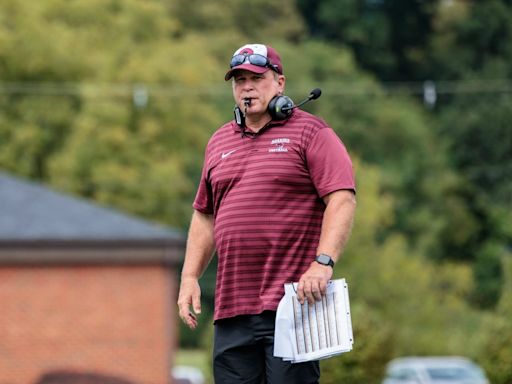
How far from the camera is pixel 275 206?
641 centimetres

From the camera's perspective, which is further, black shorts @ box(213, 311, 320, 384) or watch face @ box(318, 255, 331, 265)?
black shorts @ box(213, 311, 320, 384)

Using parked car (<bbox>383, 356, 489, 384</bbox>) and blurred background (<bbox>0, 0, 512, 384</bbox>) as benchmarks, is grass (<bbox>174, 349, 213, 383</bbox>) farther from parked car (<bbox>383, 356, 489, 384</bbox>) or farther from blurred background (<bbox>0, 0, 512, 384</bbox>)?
parked car (<bbox>383, 356, 489, 384</bbox>)

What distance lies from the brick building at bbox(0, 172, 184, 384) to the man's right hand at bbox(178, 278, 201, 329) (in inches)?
898

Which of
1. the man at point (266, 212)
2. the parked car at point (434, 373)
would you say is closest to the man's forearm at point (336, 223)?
the man at point (266, 212)

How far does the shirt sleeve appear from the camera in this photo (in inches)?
249

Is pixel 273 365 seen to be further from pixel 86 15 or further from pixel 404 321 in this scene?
pixel 86 15

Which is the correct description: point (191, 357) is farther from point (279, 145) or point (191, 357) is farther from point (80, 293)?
point (279, 145)

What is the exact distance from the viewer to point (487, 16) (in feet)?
285

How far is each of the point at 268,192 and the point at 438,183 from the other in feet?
234

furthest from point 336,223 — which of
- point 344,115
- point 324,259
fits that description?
point 344,115

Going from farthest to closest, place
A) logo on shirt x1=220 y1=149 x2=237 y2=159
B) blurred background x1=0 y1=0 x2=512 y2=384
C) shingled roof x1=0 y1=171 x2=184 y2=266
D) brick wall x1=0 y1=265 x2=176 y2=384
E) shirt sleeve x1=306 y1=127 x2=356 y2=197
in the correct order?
blurred background x1=0 y1=0 x2=512 y2=384
brick wall x1=0 y1=265 x2=176 y2=384
shingled roof x1=0 y1=171 x2=184 y2=266
logo on shirt x1=220 y1=149 x2=237 y2=159
shirt sleeve x1=306 y1=127 x2=356 y2=197

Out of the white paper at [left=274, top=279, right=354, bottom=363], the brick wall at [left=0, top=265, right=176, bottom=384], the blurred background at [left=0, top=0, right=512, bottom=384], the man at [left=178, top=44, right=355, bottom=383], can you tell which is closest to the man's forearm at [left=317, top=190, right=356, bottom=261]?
the man at [left=178, top=44, right=355, bottom=383]

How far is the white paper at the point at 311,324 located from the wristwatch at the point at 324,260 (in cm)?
10

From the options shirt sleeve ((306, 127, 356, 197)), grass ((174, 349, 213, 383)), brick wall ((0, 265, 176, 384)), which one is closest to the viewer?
shirt sleeve ((306, 127, 356, 197))
